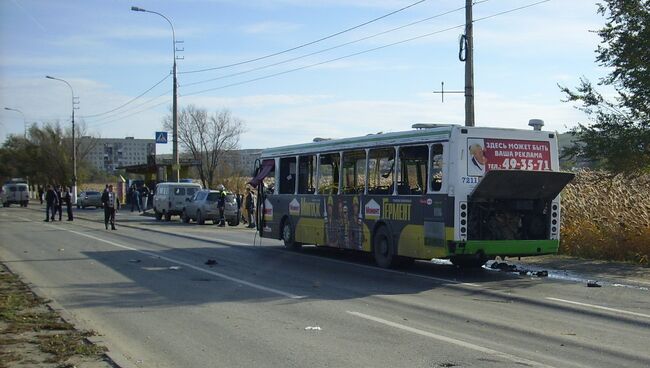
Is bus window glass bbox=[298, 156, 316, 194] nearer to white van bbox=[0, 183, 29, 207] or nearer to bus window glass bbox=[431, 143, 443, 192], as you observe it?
bus window glass bbox=[431, 143, 443, 192]

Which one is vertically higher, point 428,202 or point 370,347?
point 428,202

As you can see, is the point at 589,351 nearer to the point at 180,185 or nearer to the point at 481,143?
the point at 481,143

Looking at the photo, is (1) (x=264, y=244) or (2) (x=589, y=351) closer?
(2) (x=589, y=351)

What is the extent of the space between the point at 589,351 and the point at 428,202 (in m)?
6.59

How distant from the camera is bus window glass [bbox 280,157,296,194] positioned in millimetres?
20062

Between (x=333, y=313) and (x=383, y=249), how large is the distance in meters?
5.69

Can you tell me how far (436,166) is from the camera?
46.6ft

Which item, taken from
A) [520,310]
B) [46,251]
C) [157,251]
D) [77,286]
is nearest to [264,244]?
[157,251]

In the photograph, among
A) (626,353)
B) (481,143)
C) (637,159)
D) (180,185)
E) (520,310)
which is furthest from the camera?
(180,185)

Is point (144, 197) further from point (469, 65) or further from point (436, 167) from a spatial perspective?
point (436, 167)

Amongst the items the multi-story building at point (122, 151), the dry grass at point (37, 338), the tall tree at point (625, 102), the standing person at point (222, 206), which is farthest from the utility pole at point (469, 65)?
the multi-story building at point (122, 151)

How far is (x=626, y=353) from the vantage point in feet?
25.6

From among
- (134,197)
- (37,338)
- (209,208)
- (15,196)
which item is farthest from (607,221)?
(15,196)

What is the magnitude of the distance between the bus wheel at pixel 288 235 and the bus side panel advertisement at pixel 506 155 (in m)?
7.23
